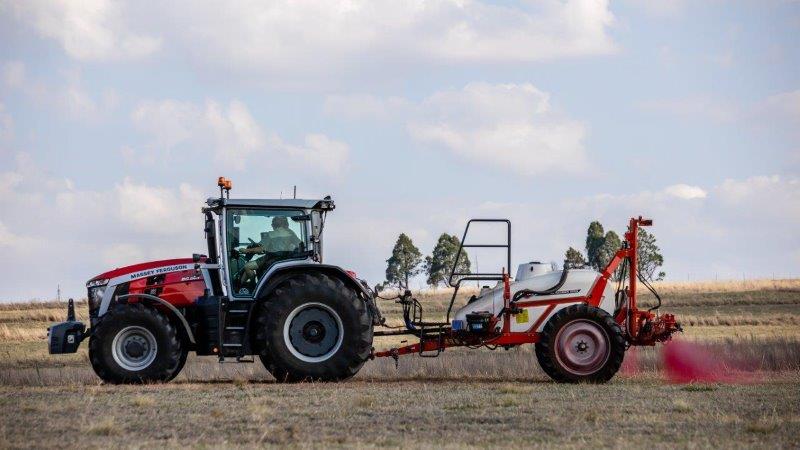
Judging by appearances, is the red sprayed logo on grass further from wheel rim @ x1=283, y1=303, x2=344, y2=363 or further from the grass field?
wheel rim @ x1=283, y1=303, x2=344, y2=363

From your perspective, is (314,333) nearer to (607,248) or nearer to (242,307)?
(242,307)

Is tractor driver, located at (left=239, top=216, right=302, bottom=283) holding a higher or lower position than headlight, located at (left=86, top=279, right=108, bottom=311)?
higher

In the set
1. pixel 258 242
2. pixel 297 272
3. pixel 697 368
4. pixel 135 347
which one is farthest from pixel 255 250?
pixel 697 368

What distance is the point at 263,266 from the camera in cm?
1875

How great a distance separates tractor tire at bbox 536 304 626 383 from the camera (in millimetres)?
18344

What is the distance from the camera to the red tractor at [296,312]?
18.2 meters

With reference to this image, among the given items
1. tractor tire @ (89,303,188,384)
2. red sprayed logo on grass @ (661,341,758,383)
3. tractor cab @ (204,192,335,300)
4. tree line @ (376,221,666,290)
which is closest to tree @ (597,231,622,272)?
tree line @ (376,221,666,290)

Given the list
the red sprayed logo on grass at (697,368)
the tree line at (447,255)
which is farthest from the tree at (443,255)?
the red sprayed logo on grass at (697,368)

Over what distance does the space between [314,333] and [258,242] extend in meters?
1.78

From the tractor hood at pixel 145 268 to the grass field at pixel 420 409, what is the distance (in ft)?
6.05

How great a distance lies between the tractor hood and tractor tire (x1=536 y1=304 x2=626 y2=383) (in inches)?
235

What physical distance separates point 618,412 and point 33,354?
2332 centimetres

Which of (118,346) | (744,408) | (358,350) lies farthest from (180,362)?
(744,408)

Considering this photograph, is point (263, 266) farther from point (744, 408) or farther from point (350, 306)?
point (744, 408)
